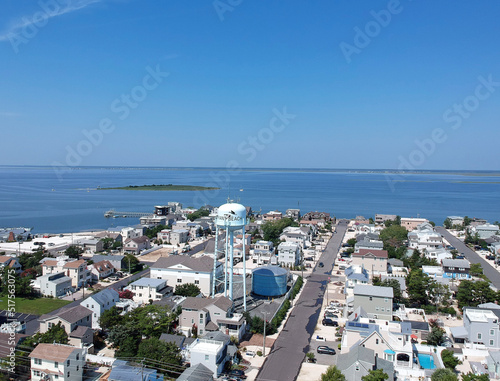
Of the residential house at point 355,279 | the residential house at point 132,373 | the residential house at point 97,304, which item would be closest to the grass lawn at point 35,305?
the residential house at point 97,304

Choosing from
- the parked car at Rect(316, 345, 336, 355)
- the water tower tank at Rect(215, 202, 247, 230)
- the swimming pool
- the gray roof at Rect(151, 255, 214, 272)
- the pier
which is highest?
the water tower tank at Rect(215, 202, 247, 230)

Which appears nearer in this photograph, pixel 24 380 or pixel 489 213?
pixel 24 380

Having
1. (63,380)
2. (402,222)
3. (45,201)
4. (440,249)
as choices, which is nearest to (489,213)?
(402,222)

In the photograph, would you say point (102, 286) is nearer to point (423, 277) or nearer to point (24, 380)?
point (24, 380)

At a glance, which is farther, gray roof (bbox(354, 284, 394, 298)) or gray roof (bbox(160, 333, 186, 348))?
gray roof (bbox(354, 284, 394, 298))

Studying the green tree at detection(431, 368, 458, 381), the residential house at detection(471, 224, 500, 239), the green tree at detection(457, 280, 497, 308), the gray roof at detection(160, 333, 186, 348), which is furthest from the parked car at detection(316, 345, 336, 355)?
the residential house at detection(471, 224, 500, 239)

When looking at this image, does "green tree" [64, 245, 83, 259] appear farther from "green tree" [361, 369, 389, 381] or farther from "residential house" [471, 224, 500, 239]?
"residential house" [471, 224, 500, 239]
